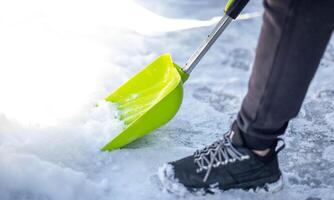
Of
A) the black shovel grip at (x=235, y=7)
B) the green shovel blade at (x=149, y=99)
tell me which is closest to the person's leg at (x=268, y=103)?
the green shovel blade at (x=149, y=99)

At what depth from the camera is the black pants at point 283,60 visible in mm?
986

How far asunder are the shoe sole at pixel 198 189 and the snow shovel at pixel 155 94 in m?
0.19

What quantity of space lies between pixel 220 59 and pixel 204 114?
19.3 inches

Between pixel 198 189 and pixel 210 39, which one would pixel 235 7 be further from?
pixel 198 189

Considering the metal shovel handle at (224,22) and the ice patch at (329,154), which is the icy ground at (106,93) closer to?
the ice patch at (329,154)

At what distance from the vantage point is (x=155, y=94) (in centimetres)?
157

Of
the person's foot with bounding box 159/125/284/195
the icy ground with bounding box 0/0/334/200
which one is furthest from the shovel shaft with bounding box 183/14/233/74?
the person's foot with bounding box 159/125/284/195

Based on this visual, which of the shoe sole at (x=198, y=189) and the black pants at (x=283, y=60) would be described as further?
the shoe sole at (x=198, y=189)

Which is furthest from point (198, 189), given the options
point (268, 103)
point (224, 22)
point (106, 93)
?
point (106, 93)

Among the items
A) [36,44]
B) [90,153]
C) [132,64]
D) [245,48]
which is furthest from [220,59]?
[90,153]

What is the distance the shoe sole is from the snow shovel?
7.6 inches

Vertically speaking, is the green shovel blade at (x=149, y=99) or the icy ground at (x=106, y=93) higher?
the green shovel blade at (x=149, y=99)

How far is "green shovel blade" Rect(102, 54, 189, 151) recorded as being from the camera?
1420 mm

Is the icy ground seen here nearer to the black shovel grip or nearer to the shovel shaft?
the shovel shaft
